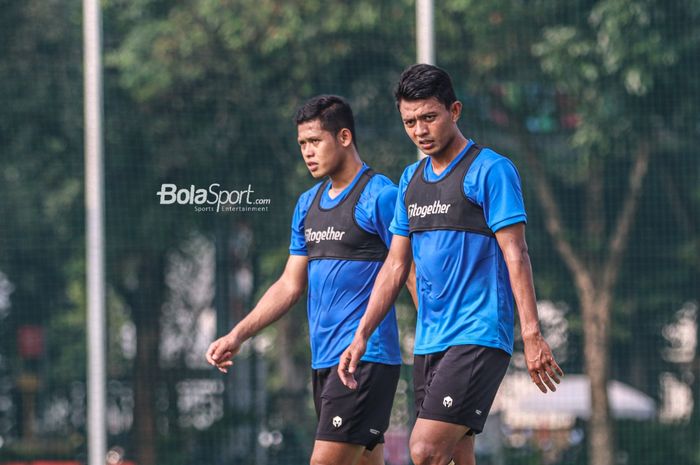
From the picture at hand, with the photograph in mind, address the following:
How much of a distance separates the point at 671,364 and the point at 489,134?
281 centimetres

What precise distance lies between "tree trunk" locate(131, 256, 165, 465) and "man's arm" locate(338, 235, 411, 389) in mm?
7089

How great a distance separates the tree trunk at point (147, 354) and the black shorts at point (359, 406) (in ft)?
22.0

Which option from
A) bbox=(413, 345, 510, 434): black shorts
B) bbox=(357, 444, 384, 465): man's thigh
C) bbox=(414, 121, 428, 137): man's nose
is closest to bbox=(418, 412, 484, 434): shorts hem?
bbox=(413, 345, 510, 434): black shorts

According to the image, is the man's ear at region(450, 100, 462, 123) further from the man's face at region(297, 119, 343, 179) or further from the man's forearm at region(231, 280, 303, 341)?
the man's forearm at region(231, 280, 303, 341)

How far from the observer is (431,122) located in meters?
5.49

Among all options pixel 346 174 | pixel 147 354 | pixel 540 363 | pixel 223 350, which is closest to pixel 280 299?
pixel 223 350

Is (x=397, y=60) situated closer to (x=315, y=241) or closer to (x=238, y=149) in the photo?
(x=238, y=149)

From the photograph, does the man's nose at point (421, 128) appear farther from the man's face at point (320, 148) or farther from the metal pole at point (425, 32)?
the metal pole at point (425, 32)

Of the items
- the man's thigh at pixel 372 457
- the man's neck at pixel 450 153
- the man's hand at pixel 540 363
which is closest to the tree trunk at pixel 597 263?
the man's thigh at pixel 372 457

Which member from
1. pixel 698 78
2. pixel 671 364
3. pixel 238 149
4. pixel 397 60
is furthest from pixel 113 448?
pixel 698 78

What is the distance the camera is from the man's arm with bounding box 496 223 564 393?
5.04 metres

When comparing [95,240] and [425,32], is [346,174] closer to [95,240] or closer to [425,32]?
[425,32]

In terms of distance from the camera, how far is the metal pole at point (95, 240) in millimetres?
11008

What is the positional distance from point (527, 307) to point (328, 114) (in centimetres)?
149
